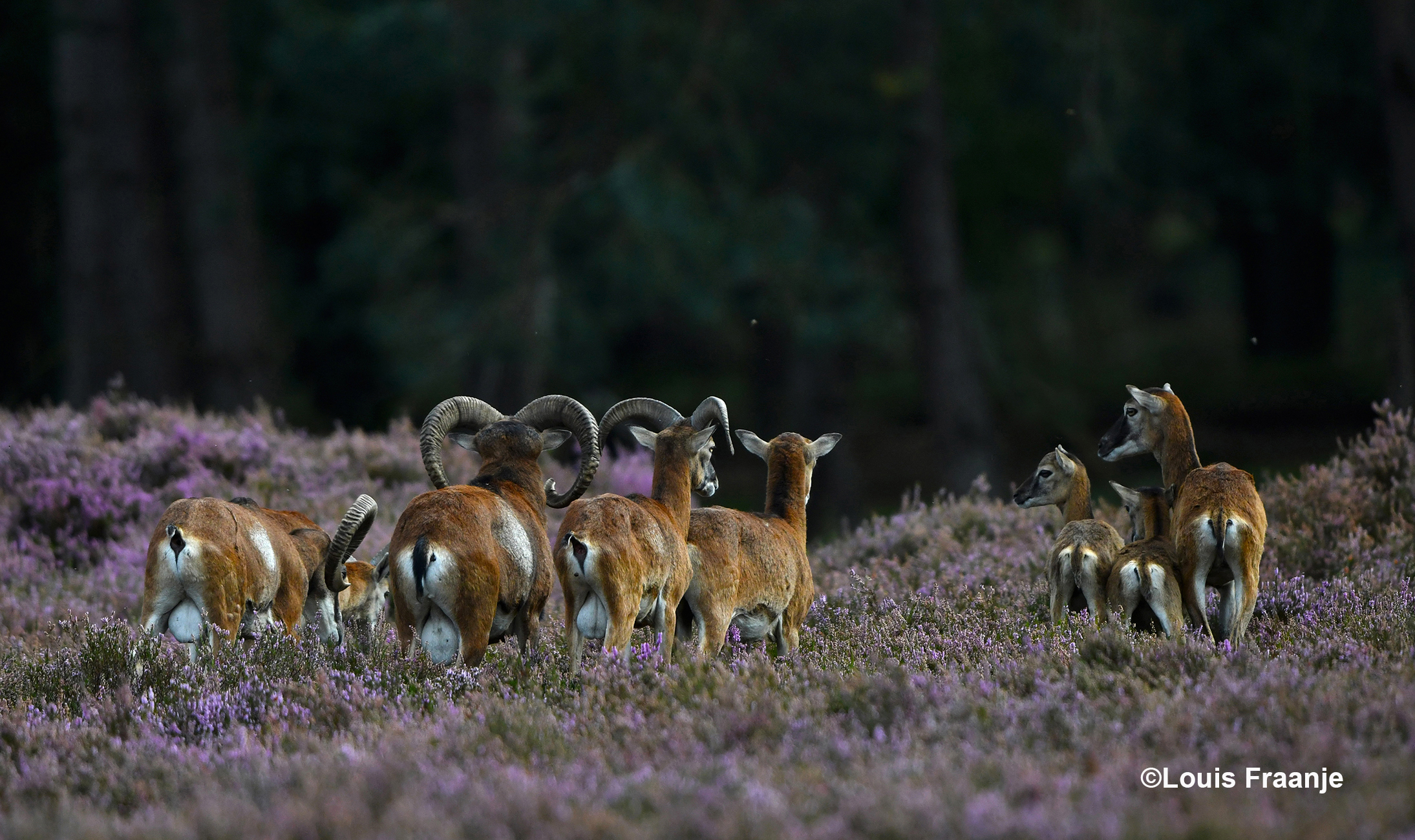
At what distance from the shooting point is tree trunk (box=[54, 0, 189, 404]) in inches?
915

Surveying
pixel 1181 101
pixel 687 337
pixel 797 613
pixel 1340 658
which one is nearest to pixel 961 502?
pixel 797 613

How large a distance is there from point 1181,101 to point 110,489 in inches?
787

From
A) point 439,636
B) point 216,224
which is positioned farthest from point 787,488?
point 216,224

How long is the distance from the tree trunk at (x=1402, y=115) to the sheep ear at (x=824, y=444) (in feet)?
36.5

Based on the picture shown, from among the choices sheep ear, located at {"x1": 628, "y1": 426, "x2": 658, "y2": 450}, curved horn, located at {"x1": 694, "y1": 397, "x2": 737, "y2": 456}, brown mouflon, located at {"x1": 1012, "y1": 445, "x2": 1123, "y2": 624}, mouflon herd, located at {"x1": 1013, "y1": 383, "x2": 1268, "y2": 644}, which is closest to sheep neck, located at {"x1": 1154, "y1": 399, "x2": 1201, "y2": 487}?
mouflon herd, located at {"x1": 1013, "y1": 383, "x2": 1268, "y2": 644}

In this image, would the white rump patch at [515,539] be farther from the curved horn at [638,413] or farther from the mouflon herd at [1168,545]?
the mouflon herd at [1168,545]

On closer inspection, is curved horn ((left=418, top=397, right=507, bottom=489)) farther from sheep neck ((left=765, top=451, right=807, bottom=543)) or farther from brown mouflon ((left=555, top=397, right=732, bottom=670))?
sheep neck ((left=765, top=451, right=807, bottom=543))

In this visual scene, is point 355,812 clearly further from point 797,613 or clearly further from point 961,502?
point 961,502

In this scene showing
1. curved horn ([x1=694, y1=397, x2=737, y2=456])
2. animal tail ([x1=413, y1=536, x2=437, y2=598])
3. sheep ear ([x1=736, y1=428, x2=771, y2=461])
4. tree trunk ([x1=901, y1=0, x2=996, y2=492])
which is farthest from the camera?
tree trunk ([x1=901, y1=0, x2=996, y2=492])

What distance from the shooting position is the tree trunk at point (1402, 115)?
17.3 metres

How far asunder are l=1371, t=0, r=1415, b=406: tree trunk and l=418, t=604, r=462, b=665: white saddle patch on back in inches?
536

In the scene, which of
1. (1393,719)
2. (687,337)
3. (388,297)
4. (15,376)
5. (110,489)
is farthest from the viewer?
(687,337)

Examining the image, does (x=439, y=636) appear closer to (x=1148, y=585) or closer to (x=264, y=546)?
(x=264, y=546)

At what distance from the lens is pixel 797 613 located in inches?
316
